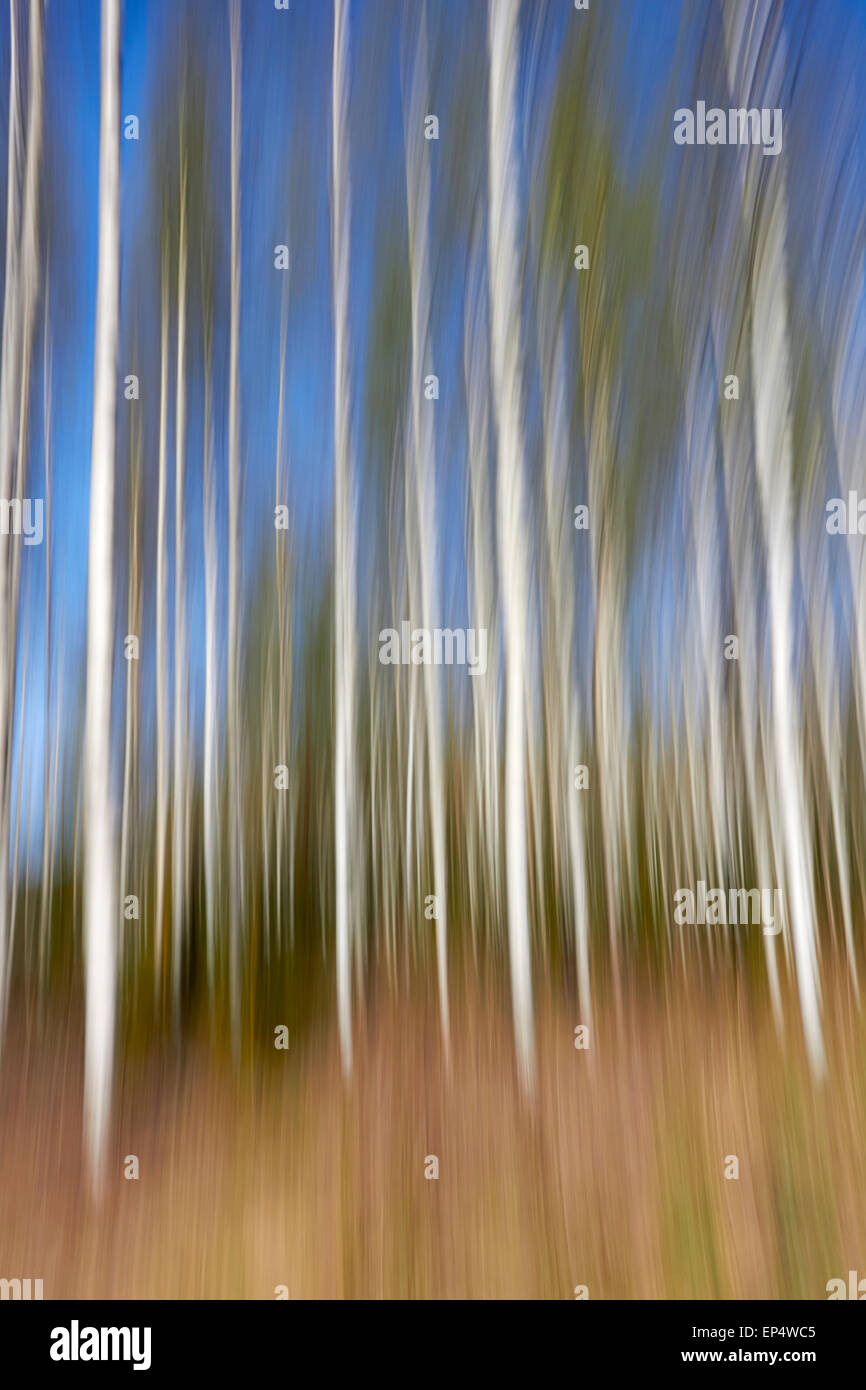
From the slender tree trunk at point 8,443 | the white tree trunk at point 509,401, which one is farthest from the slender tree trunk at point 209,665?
the white tree trunk at point 509,401

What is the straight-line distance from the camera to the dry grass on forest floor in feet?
5.00

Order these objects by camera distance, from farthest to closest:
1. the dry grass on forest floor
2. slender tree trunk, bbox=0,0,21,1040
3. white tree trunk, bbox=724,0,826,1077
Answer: white tree trunk, bbox=724,0,826,1077
slender tree trunk, bbox=0,0,21,1040
the dry grass on forest floor

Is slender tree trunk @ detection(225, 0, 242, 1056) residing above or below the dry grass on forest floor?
above

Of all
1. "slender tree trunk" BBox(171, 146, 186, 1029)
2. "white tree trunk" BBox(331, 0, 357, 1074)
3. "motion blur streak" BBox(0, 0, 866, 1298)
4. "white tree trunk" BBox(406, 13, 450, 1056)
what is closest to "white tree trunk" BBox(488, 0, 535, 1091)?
"motion blur streak" BBox(0, 0, 866, 1298)

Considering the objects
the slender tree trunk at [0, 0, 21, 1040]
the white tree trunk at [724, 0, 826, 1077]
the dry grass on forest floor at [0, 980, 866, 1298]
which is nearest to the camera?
the dry grass on forest floor at [0, 980, 866, 1298]

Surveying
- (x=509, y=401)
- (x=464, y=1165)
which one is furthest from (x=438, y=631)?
(x=464, y=1165)

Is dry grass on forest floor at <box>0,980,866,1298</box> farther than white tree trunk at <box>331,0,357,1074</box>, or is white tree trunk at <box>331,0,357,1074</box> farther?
white tree trunk at <box>331,0,357,1074</box>

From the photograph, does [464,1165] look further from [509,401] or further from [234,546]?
[509,401]

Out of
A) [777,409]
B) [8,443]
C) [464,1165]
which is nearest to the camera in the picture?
[464,1165]

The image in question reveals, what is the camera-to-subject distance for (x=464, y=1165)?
1609mm

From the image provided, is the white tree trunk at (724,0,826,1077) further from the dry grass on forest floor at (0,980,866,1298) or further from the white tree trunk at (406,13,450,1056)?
the white tree trunk at (406,13,450,1056)

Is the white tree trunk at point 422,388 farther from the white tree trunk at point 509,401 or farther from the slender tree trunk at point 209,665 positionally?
the slender tree trunk at point 209,665
